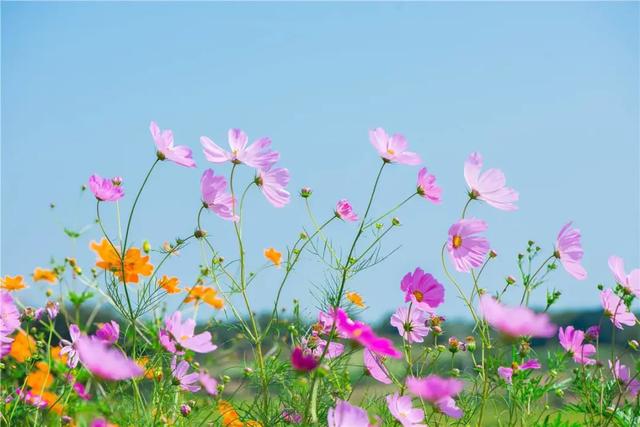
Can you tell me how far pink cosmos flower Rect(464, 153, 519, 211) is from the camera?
1348mm

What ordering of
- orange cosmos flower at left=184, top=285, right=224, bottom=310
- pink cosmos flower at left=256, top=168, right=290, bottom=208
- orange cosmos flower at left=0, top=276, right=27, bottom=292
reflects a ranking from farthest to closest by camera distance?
orange cosmos flower at left=0, top=276, right=27, bottom=292 → orange cosmos flower at left=184, top=285, right=224, bottom=310 → pink cosmos flower at left=256, top=168, right=290, bottom=208

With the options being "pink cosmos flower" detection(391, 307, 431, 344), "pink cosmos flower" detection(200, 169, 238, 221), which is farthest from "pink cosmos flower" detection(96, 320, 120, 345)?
"pink cosmos flower" detection(391, 307, 431, 344)

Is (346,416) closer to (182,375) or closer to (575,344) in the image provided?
(182,375)

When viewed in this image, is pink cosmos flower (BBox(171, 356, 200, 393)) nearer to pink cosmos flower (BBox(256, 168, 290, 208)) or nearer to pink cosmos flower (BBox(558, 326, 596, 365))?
pink cosmos flower (BBox(256, 168, 290, 208))

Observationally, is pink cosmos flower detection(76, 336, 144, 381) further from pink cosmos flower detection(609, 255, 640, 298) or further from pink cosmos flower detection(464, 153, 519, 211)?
pink cosmos flower detection(609, 255, 640, 298)

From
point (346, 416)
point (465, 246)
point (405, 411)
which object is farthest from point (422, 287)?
point (346, 416)

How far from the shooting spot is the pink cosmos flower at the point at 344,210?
4.88 ft

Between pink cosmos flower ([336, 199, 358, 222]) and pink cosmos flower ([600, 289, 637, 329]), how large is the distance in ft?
1.98

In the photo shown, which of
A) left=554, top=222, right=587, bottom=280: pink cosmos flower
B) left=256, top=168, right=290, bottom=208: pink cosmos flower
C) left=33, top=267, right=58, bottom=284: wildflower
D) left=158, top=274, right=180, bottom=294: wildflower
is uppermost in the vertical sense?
left=256, top=168, right=290, bottom=208: pink cosmos flower

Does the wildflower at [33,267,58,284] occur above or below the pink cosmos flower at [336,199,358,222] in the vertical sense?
below

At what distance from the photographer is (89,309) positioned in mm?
4930

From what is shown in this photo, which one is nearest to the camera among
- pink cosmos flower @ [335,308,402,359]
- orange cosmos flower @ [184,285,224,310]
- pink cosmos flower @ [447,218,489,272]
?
pink cosmos flower @ [335,308,402,359]

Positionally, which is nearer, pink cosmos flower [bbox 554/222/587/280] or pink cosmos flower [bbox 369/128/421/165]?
pink cosmos flower [bbox 369/128/421/165]

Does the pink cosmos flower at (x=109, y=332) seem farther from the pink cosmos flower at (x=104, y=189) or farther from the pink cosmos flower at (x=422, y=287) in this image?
the pink cosmos flower at (x=422, y=287)
